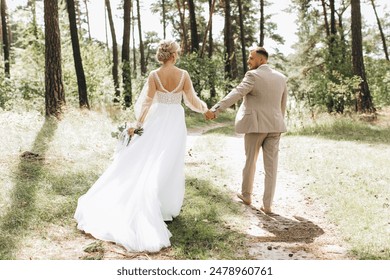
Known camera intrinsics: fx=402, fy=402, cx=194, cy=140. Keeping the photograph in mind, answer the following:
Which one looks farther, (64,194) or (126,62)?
(126,62)

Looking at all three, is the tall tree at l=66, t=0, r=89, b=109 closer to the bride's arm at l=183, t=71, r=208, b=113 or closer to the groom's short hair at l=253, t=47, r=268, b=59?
the bride's arm at l=183, t=71, r=208, b=113

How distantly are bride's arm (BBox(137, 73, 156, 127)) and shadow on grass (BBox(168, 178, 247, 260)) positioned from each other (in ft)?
5.12

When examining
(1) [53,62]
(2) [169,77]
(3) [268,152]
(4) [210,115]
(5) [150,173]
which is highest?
(1) [53,62]

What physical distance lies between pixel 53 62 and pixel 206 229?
33.0 feet

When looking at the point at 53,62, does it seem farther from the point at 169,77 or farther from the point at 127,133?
the point at 169,77

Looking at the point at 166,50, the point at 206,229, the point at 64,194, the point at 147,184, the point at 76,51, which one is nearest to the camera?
the point at 147,184

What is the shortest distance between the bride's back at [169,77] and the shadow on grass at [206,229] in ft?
6.37

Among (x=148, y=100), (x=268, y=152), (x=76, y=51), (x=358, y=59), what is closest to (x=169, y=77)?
(x=148, y=100)

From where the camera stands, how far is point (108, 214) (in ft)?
17.4

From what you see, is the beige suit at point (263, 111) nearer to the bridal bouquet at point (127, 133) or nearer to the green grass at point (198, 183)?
the green grass at point (198, 183)

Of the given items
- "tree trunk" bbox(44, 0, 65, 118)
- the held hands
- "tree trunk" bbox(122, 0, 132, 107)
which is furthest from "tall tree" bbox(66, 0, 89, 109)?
the held hands

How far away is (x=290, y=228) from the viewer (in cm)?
589
